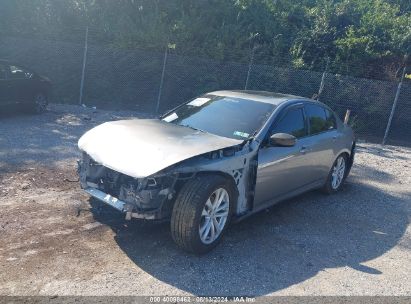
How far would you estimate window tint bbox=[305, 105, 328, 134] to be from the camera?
20.3 ft

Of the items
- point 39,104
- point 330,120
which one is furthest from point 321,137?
point 39,104

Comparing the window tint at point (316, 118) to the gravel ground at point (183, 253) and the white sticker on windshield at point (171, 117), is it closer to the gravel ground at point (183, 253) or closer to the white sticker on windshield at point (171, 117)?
the gravel ground at point (183, 253)

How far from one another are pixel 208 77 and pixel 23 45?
20.4 ft

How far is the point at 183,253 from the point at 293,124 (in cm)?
238

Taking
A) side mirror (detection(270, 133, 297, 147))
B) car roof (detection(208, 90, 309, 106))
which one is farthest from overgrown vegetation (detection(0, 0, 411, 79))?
side mirror (detection(270, 133, 297, 147))

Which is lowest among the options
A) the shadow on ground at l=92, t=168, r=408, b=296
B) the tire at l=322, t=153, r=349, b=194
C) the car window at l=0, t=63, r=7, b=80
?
the shadow on ground at l=92, t=168, r=408, b=296

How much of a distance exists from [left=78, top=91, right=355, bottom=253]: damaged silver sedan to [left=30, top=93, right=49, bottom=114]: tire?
270 inches

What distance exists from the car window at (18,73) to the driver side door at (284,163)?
7822 millimetres

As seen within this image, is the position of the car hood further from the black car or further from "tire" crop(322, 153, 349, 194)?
the black car

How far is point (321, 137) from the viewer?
249 inches

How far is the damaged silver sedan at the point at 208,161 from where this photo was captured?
425 cm

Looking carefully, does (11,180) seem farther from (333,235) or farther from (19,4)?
(19,4)

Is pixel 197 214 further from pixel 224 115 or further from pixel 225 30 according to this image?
pixel 225 30

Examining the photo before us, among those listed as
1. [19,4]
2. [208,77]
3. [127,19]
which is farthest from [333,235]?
[19,4]
